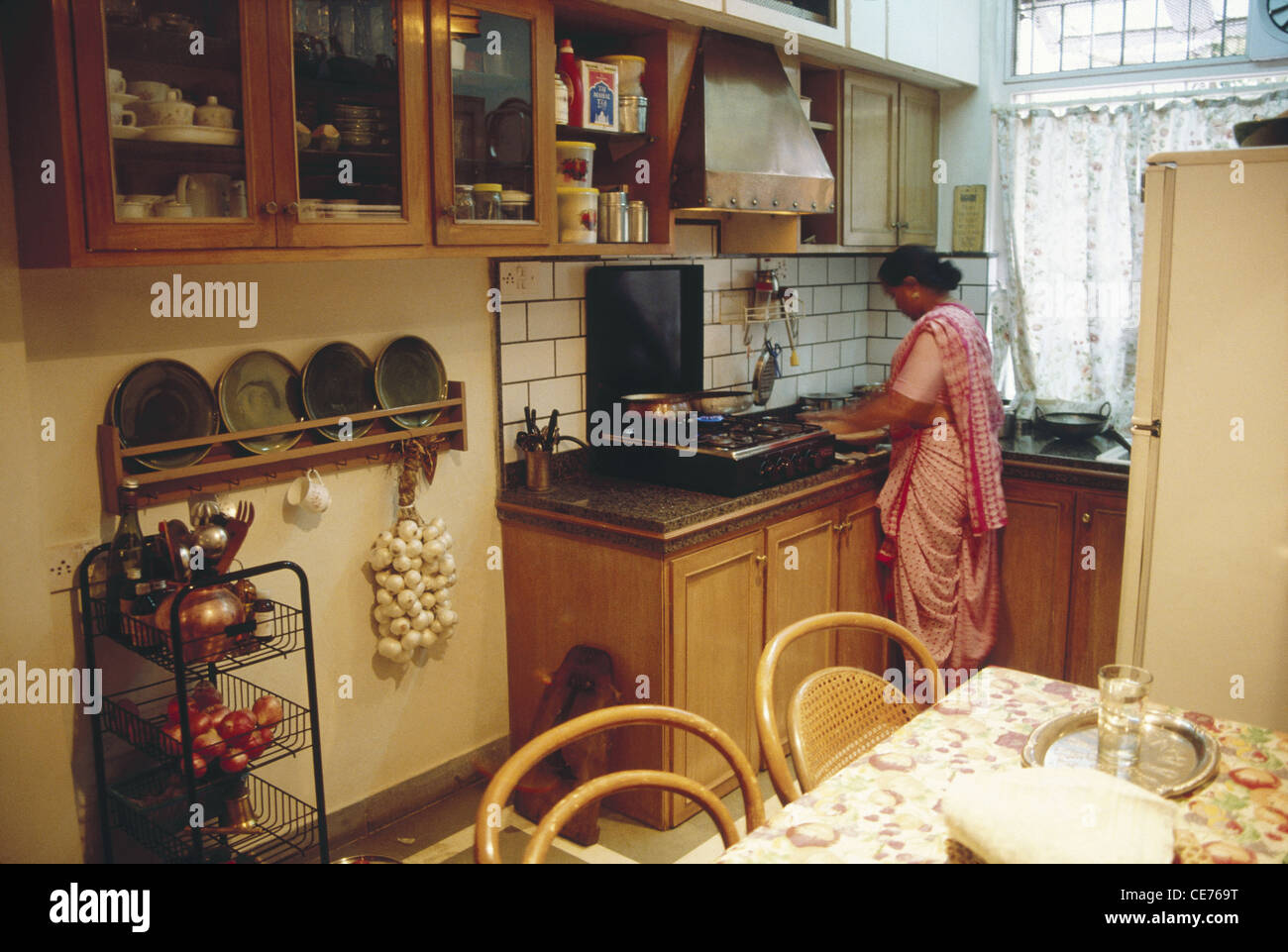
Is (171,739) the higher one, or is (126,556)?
(126,556)

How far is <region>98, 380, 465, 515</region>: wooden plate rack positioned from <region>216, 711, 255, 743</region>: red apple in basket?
0.50m

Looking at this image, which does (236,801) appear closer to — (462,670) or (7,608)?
(7,608)

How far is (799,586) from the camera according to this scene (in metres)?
3.34

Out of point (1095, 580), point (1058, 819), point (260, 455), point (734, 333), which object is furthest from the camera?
point (734, 333)

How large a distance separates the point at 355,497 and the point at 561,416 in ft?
2.48

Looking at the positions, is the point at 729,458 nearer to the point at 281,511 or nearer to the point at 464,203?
the point at 464,203

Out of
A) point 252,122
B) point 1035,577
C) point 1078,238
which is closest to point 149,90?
point 252,122

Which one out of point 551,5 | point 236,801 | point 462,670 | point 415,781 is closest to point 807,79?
point 551,5

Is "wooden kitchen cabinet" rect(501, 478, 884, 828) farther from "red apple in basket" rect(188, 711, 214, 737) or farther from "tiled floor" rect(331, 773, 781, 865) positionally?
"red apple in basket" rect(188, 711, 214, 737)

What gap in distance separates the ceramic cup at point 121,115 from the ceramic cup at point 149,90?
4 centimetres

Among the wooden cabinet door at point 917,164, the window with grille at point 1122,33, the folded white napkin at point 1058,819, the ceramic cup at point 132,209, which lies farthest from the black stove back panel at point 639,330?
the folded white napkin at point 1058,819

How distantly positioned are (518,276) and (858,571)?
151 centimetres

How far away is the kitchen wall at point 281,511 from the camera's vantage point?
2.13 m

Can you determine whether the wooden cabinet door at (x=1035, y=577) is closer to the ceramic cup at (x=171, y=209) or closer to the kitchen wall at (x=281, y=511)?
the kitchen wall at (x=281, y=511)
